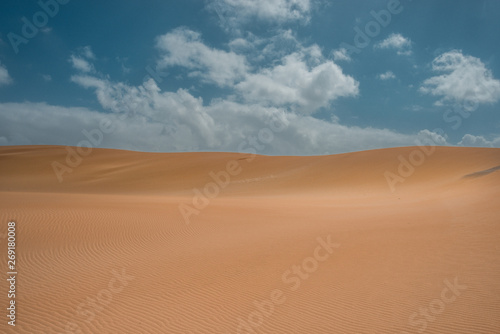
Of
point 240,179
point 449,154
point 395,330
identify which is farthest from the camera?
point 240,179

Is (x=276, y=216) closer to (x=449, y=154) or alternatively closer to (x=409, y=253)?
(x=409, y=253)

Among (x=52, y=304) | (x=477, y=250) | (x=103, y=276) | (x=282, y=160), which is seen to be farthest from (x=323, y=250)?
(x=282, y=160)

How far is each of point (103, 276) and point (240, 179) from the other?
32.5 metres

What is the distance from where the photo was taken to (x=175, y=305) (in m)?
6.04

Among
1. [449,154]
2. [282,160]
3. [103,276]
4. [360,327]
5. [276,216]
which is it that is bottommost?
[360,327]

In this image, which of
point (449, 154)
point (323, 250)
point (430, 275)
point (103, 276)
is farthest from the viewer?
point (449, 154)

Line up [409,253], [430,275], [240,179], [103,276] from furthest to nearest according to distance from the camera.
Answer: [240,179]
[409,253]
[103,276]
[430,275]

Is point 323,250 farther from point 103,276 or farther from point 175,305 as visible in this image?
point 103,276

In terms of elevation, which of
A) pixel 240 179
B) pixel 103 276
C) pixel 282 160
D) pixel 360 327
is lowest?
pixel 360 327

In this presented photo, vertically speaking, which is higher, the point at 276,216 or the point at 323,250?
the point at 276,216

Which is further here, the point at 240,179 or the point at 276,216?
the point at 240,179

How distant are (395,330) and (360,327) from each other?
539mm

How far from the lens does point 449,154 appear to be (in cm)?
3566

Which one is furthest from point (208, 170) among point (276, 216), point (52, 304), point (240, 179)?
point (52, 304)
